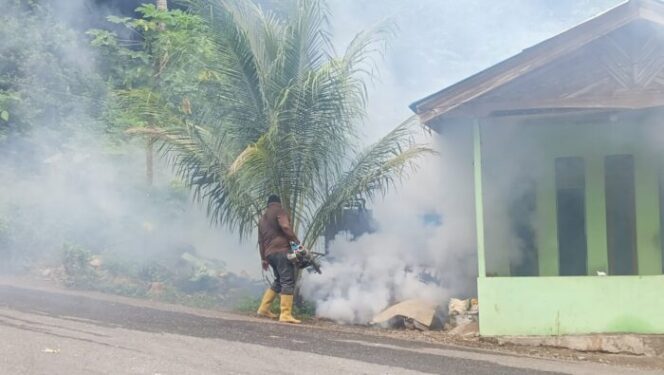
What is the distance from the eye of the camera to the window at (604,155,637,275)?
9.82 meters

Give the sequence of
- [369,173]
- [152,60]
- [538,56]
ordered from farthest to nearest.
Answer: [152,60] < [369,173] < [538,56]

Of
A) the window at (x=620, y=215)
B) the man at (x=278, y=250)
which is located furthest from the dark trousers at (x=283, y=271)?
the window at (x=620, y=215)

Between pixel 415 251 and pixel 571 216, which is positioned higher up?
pixel 571 216

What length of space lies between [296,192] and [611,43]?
406 centimetres

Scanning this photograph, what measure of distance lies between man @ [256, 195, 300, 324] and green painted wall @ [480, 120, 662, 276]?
2.35m

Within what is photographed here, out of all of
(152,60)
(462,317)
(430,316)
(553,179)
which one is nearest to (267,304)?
(430,316)

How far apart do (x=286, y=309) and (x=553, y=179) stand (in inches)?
142

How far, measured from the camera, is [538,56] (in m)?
8.54

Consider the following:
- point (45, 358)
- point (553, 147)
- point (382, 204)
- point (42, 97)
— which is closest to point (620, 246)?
point (553, 147)

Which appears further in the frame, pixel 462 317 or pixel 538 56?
pixel 462 317

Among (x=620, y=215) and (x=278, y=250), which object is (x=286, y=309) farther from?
(x=620, y=215)

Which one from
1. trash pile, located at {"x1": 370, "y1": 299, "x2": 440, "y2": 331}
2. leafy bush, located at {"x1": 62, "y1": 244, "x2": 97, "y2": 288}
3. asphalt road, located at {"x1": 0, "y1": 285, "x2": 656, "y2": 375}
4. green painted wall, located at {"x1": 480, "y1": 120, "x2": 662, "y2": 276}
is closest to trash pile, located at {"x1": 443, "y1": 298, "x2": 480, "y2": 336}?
trash pile, located at {"x1": 370, "y1": 299, "x2": 440, "y2": 331}

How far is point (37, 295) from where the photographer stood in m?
9.82

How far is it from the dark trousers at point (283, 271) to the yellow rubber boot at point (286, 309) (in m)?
0.06
